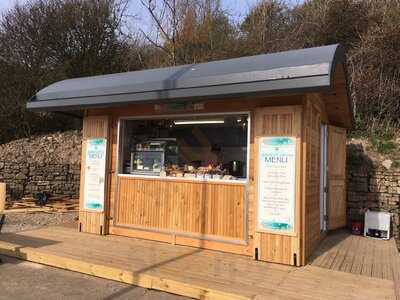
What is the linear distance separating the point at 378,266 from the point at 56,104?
619cm

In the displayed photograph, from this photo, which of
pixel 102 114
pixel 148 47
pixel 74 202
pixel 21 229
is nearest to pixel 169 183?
pixel 102 114

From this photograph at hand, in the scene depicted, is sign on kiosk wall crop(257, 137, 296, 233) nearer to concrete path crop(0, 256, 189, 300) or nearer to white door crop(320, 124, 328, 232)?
concrete path crop(0, 256, 189, 300)

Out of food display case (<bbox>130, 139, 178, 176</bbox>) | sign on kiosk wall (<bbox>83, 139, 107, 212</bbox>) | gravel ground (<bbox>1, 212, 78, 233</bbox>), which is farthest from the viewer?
gravel ground (<bbox>1, 212, 78, 233</bbox>)

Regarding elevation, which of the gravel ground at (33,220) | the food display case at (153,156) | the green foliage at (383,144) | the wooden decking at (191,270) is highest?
the green foliage at (383,144)

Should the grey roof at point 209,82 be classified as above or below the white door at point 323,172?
above

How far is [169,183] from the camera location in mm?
6969

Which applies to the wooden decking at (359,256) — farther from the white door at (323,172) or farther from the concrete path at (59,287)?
the concrete path at (59,287)

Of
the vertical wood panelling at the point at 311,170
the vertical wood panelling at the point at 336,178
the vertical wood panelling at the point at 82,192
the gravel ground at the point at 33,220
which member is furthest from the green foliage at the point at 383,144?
the gravel ground at the point at 33,220

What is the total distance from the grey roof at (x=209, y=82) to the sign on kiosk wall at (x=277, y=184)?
919 millimetres

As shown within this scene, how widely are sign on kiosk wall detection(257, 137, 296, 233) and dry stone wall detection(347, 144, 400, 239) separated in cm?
417

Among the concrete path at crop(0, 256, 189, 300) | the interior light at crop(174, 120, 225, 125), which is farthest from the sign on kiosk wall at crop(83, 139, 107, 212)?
the concrete path at crop(0, 256, 189, 300)

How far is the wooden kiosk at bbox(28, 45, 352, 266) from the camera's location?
5672 mm

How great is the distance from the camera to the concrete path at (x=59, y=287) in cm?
461

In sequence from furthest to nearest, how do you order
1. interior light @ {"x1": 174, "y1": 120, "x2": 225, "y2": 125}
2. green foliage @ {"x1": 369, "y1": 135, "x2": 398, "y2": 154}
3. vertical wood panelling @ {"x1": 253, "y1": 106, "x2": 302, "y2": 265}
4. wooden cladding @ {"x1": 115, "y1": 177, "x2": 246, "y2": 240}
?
green foliage @ {"x1": 369, "y1": 135, "x2": 398, "y2": 154}, interior light @ {"x1": 174, "y1": 120, "x2": 225, "y2": 125}, wooden cladding @ {"x1": 115, "y1": 177, "x2": 246, "y2": 240}, vertical wood panelling @ {"x1": 253, "y1": 106, "x2": 302, "y2": 265}
